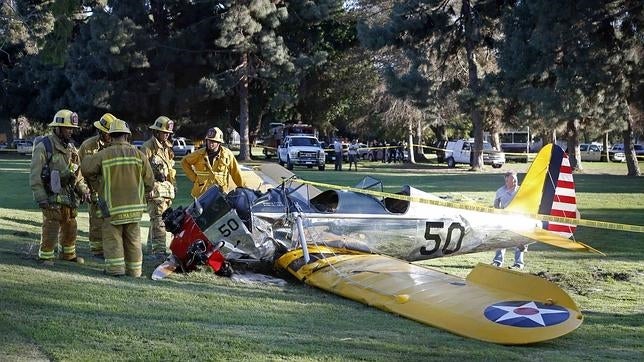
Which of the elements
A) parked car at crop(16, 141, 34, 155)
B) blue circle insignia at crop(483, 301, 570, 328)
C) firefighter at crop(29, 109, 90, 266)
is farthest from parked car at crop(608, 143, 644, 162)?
firefighter at crop(29, 109, 90, 266)

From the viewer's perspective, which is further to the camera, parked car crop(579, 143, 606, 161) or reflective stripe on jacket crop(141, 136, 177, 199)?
parked car crop(579, 143, 606, 161)

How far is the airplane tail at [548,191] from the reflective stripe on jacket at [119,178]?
236 inches

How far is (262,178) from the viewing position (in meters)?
16.4

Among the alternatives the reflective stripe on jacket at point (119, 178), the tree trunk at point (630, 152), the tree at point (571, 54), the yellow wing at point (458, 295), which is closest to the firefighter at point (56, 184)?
the reflective stripe on jacket at point (119, 178)

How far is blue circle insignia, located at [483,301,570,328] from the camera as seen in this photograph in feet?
22.3

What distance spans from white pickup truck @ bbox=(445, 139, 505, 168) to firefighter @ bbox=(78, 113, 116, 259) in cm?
4314

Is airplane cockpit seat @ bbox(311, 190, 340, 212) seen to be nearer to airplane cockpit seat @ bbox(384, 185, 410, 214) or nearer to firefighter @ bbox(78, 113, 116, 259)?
airplane cockpit seat @ bbox(384, 185, 410, 214)

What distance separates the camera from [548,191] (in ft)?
38.4

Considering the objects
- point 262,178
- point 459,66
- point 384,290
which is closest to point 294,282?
point 384,290

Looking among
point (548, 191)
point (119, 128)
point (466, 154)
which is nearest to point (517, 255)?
point (548, 191)

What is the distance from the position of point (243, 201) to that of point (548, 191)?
4.95 metres

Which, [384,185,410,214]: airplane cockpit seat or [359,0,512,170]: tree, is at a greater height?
[359,0,512,170]: tree

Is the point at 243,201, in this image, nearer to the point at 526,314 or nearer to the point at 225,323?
the point at 225,323

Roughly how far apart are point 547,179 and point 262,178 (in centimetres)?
676
